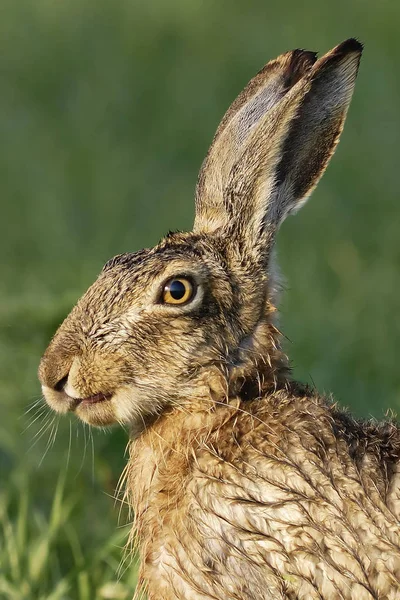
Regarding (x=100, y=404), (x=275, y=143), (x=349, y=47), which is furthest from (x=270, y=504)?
(x=349, y=47)

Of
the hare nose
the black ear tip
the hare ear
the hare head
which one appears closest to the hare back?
the hare head

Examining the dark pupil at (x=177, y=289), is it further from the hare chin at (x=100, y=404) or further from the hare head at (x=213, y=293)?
the hare chin at (x=100, y=404)

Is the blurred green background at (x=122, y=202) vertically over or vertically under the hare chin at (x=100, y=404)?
over

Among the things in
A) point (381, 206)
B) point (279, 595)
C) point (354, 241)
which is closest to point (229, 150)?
point (279, 595)

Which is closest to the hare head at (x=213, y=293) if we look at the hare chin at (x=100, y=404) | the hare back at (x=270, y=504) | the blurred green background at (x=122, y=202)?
the hare chin at (x=100, y=404)

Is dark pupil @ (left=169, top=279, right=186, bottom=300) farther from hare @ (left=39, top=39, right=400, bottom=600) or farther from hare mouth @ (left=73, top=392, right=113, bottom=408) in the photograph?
hare mouth @ (left=73, top=392, right=113, bottom=408)

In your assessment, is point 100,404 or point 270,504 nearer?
point 270,504

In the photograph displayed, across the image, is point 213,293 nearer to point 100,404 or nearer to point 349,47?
point 100,404
